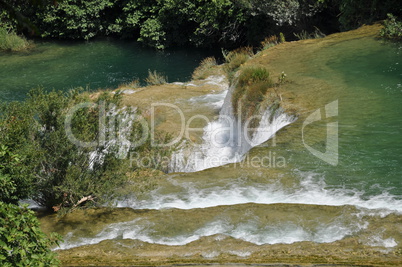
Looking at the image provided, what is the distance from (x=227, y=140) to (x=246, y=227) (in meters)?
7.37

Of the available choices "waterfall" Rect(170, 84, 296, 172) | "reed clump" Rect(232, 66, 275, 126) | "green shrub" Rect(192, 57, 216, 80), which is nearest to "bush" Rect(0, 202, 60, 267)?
"waterfall" Rect(170, 84, 296, 172)

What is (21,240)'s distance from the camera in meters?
7.76

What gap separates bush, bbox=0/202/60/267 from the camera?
768 cm

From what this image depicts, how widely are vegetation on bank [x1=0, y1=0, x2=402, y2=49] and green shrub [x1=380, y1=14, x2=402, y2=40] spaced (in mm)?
1542

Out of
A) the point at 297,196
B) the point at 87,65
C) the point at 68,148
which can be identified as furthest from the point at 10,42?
the point at 297,196

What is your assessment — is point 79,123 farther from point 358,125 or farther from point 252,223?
point 358,125

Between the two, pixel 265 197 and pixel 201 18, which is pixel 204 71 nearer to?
pixel 201 18

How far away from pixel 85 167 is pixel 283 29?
64.1ft

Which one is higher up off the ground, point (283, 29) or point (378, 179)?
point (283, 29)

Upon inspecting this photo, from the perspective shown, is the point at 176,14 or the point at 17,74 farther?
the point at 176,14

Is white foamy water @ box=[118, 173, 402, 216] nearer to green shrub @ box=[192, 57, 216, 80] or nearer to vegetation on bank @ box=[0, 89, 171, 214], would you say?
vegetation on bank @ box=[0, 89, 171, 214]

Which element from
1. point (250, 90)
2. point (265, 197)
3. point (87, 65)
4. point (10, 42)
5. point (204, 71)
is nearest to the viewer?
point (265, 197)

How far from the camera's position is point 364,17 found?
2495 centimetres

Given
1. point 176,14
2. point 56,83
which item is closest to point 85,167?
point 56,83
